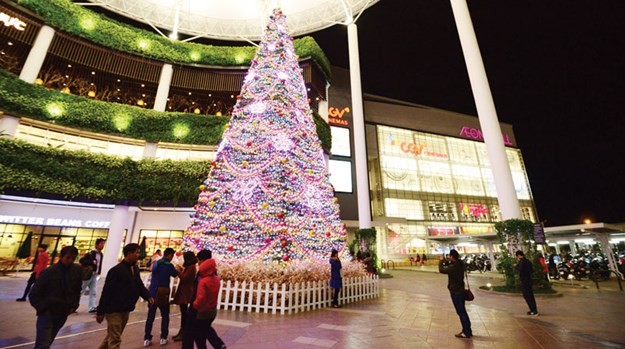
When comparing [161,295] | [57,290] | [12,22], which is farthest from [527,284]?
[12,22]

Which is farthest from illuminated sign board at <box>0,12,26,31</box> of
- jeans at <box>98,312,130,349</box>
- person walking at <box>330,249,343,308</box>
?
person walking at <box>330,249,343,308</box>

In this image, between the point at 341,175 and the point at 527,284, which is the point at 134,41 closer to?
the point at 341,175

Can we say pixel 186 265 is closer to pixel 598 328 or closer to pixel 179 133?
pixel 598 328

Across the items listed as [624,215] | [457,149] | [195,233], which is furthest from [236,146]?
[624,215]

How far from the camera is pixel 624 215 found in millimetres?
39531

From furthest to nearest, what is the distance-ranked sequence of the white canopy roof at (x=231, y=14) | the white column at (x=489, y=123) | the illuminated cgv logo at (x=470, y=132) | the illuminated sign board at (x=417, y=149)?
the illuminated cgv logo at (x=470, y=132) → the illuminated sign board at (x=417, y=149) → the white canopy roof at (x=231, y=14) → the white column at (x=489, y=123)

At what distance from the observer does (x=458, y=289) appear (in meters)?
5.54

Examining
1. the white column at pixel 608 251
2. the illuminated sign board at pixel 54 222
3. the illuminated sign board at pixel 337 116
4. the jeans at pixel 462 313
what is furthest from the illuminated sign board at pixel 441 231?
the illuminated sign board at pixel 54 222

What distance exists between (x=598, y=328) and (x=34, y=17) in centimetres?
2787

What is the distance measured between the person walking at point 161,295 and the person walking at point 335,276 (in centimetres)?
412

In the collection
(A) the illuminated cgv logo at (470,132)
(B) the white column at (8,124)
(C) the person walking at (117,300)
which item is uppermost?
(A) the illuminated cgv logo at (470,132)

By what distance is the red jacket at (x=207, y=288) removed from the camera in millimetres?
3612

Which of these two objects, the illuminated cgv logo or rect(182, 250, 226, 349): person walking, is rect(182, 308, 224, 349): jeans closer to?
rect(182, 250, 226, 349): person walking

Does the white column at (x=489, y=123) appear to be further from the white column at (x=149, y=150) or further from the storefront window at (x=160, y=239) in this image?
the storefront window at (x=160, y=239)
